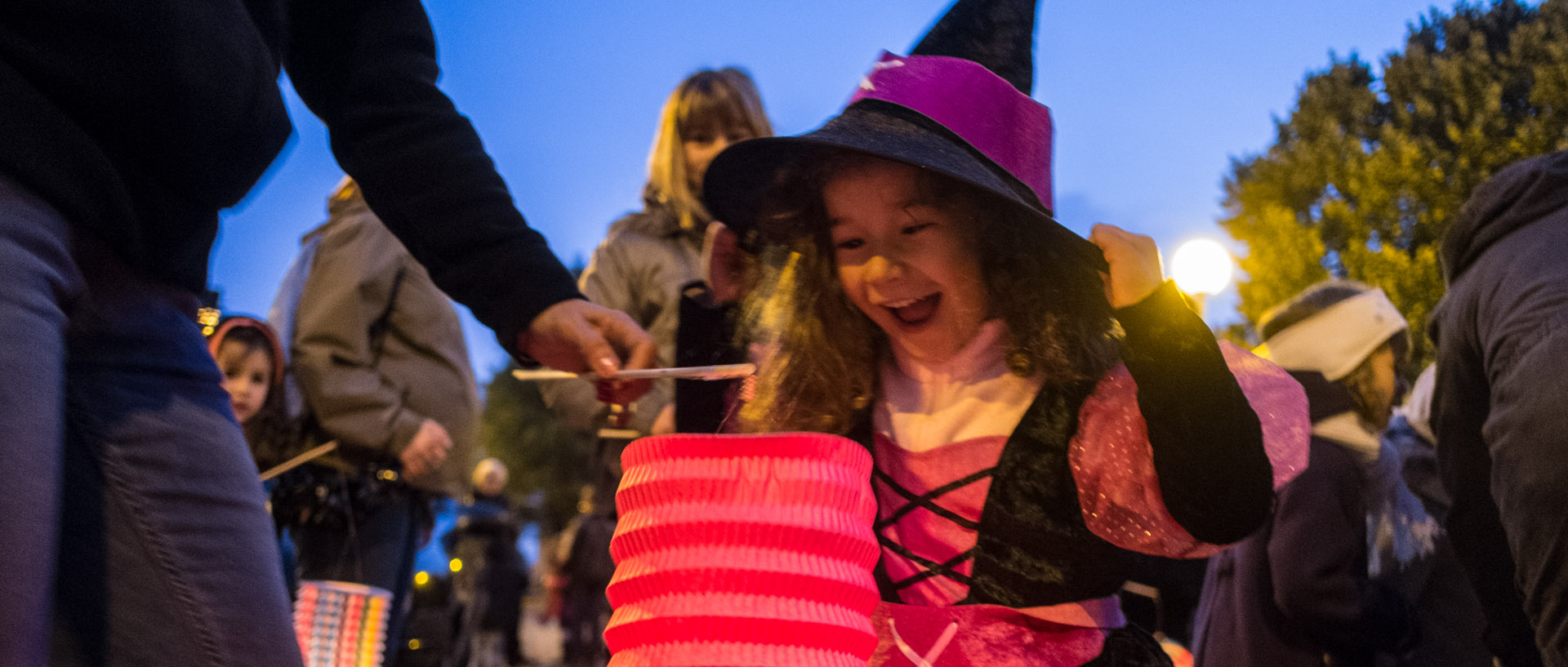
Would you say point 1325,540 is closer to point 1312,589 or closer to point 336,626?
point 1312,589

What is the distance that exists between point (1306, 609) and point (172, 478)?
329cm

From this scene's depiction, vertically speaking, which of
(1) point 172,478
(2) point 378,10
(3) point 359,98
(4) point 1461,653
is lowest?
(4) point 1461,653

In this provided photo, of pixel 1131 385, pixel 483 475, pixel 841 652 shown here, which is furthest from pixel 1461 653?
pixel 483 475

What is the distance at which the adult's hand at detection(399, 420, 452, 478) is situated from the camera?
378 cm

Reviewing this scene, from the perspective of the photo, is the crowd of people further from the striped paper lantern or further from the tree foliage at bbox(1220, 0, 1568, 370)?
the striped paper lantern

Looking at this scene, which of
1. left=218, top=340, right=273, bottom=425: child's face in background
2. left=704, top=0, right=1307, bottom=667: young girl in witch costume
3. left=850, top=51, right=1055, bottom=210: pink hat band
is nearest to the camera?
left=704, top=0, right=1307, bottom=667: young girl in witch costume

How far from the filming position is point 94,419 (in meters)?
1.30

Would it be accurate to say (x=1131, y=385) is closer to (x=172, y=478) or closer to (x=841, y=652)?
(x=841, y=652)

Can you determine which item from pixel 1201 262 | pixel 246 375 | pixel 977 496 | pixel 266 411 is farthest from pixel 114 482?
pixel 1201 262

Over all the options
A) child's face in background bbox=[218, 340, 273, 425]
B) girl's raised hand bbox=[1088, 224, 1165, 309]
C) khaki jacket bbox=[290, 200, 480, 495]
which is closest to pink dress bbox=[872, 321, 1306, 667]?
girl's raised hand bbox=[1088, 224, 1165, 309]

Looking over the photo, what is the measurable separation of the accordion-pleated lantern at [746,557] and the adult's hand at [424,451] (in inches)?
103

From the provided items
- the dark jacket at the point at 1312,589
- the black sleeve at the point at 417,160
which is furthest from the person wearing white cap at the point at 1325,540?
the black sleeve at the point at 417,160

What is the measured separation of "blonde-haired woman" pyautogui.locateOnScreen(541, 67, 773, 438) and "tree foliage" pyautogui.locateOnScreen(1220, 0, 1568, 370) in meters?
2.28


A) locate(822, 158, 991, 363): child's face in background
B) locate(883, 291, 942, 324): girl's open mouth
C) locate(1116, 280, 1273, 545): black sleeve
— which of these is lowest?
locate(1116, 280, 1273, 545): black sleeve
